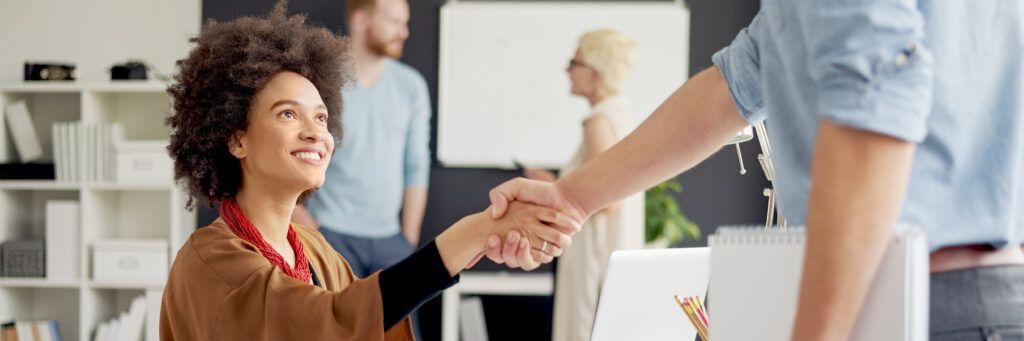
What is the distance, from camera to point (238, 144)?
1893 mm

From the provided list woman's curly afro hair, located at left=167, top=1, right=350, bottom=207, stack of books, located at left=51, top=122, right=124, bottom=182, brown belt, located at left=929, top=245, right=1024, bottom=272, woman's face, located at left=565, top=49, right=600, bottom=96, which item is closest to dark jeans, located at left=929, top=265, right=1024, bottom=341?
brown belt, located at left=929, top=245, right=1024, bottom=272

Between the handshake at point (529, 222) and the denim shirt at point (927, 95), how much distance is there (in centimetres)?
78

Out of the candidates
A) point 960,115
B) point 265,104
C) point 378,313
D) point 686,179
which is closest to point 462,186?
point 686,179

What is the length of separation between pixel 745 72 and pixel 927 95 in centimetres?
37

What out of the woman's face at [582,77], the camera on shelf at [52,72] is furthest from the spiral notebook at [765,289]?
the camera on shelf at [52,72]

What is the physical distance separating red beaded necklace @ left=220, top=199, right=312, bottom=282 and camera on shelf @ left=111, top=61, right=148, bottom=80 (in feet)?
10.9

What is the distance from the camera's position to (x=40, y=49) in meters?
5.38

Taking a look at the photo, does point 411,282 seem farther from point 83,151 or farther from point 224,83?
point 83,151

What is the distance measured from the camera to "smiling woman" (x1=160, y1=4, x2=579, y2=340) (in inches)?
62.1

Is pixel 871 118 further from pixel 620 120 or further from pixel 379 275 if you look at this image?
pixel 620 120

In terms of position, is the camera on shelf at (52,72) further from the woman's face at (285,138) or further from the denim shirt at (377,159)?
the woman's face at (285,138)

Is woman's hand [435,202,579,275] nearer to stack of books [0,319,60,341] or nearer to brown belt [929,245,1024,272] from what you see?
brown belt [929,245,1024,272]

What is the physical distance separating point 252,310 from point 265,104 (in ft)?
1.40

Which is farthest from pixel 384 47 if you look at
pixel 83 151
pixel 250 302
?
pixel 250 302
